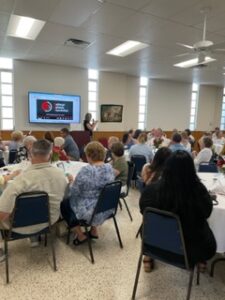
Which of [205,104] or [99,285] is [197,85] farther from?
[99,285]

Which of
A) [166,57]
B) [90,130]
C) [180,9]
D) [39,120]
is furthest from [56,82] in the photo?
[180,9]

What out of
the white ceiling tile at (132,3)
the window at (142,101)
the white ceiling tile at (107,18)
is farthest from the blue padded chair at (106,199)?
the window at (142,101)

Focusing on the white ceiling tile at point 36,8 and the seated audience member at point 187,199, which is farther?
the white ceiling tile at point 36,8

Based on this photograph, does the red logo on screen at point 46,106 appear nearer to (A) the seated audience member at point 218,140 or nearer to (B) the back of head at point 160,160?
(A) the seated audience member at point 218,140

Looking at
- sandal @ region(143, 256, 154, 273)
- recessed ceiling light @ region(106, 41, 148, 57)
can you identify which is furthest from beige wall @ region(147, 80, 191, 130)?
sandal @ region(143, 256, 154, 273)

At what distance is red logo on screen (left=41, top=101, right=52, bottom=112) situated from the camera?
755cm

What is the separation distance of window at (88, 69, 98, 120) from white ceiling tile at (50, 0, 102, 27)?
4.21 metres

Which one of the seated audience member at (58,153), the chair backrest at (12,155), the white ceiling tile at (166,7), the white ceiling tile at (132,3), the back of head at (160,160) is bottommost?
the chair backrest at (12,155)

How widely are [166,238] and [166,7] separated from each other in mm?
3288

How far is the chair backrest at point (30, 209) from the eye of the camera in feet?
6.52

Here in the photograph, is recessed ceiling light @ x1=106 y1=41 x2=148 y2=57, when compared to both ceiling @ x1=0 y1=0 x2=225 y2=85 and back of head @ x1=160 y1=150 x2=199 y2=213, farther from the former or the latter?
back of head @ x1=160 y1=150 x2=199 y2=213

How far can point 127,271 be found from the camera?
2328mm

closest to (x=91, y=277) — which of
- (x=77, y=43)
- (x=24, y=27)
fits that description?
(x=24, y=27)

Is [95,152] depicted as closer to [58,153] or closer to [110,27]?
[58,153]
